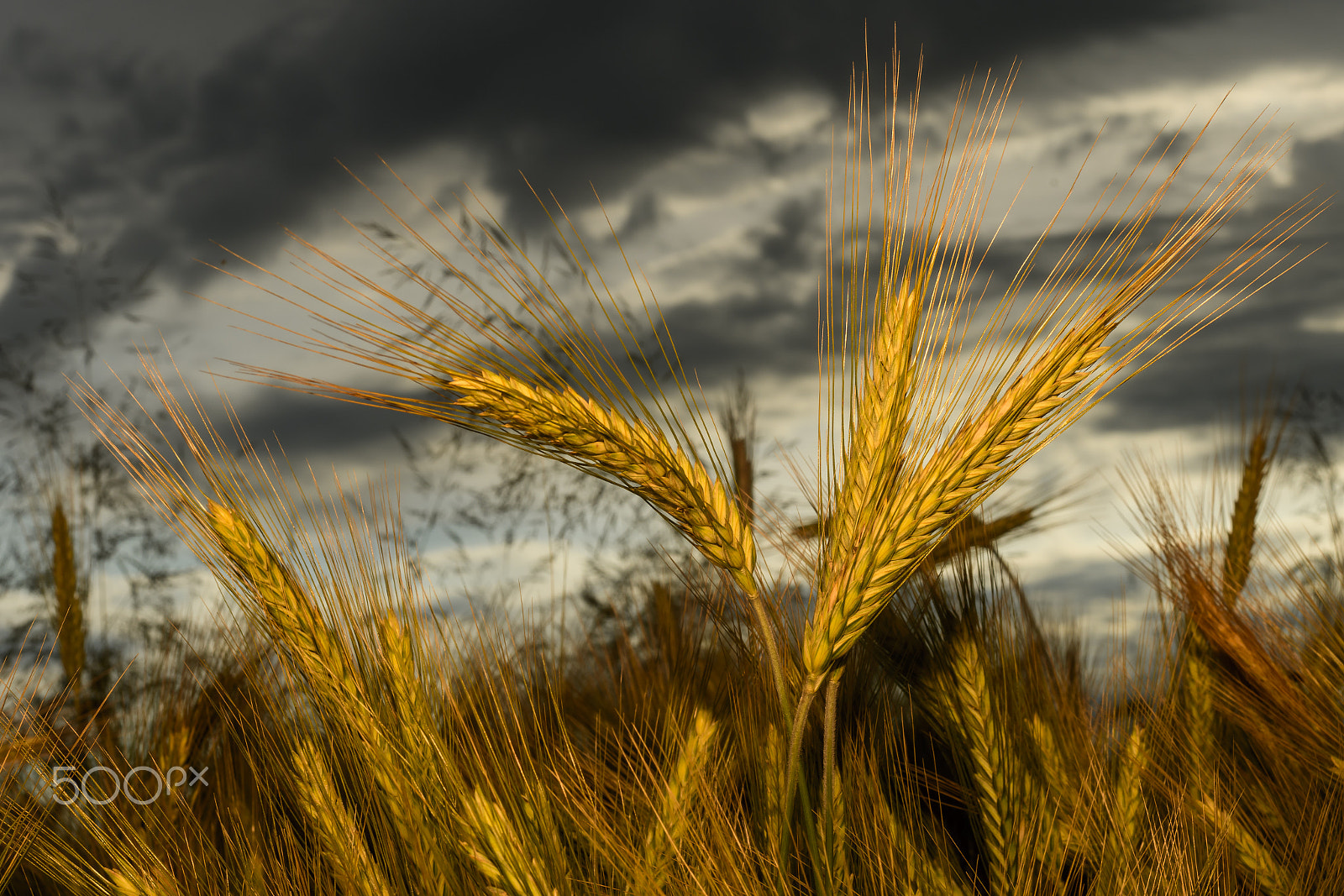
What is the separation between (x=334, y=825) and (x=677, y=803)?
0.58 m

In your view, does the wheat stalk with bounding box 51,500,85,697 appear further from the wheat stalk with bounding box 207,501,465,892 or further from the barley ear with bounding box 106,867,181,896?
the wheat stalk with bounding box 207,501,465,892

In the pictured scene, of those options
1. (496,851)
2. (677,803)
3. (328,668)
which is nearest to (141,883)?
(328,668)

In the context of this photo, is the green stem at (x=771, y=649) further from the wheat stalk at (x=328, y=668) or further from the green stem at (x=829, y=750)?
the wheat stalk at (x=328, y=668)

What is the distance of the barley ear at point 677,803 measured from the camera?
5.04ft

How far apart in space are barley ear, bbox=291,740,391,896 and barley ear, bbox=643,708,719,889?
0.45 m

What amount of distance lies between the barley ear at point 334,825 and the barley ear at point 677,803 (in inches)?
17.7

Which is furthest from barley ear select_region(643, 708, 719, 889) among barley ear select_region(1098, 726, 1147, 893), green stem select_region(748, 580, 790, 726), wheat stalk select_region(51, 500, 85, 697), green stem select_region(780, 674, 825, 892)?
wheat stalk select_region(51, 500, 85, 697)

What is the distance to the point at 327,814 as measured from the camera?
1484mm

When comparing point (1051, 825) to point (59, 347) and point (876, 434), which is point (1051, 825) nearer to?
point (876, 434)

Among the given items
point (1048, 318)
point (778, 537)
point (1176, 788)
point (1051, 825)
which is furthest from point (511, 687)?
point (1176, 788)

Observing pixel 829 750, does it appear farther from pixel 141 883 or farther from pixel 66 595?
pixel 66 595

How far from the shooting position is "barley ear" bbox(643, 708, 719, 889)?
5.04 feet

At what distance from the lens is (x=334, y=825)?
1.47m

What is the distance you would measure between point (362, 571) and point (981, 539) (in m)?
1.45
